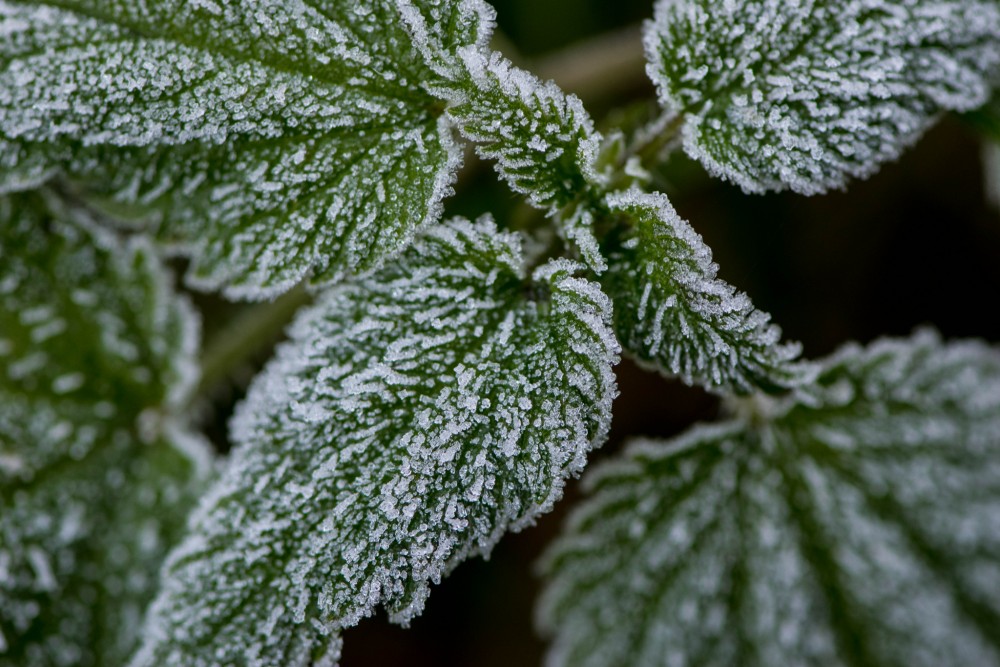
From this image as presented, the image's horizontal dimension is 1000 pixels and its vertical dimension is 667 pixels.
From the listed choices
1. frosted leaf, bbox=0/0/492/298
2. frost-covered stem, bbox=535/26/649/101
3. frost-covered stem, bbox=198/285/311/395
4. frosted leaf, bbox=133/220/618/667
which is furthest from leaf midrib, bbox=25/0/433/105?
frost-covered stem, bbox=535/26/649/101

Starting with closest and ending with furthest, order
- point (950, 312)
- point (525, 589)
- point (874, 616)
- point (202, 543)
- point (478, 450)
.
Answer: point (478, 450) → point (202, 543) → point (874, 616) → point (950, 312) → point (525, 589)

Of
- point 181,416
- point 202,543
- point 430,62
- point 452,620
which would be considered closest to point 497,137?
point 430,62

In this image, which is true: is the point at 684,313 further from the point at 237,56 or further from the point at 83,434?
the point at 83,434

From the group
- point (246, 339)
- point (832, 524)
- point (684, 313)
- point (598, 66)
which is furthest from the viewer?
point (598, 66)

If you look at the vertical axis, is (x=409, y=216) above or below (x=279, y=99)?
below

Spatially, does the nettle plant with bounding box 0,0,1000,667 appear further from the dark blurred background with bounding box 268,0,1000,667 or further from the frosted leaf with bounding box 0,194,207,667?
the dark blurred background with bounding box 268,0,1000,667

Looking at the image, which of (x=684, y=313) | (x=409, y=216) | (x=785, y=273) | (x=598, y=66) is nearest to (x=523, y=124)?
(x=409, y=216)

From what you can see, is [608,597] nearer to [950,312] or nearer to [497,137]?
[497,137]
